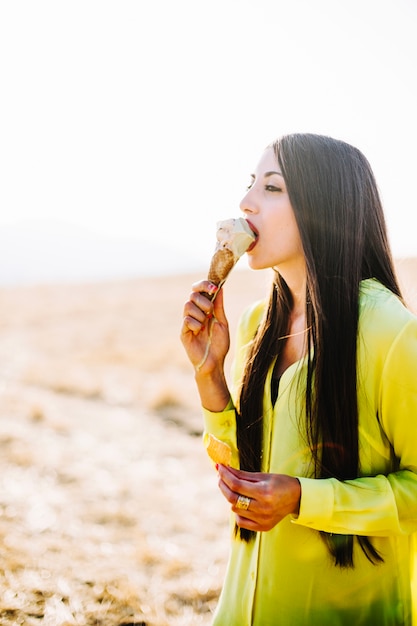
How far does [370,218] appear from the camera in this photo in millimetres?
2121

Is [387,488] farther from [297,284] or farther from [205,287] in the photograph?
[205,287]

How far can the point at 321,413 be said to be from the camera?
194 cm

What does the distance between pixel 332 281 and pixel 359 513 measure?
0.77 m

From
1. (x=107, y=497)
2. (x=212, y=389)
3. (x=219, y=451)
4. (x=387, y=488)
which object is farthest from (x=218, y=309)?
(x=107, y=497)

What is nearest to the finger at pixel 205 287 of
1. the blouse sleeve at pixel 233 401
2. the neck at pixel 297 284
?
the neck at pixel 297 284

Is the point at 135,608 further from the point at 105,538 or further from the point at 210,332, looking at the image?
the point at 210,332

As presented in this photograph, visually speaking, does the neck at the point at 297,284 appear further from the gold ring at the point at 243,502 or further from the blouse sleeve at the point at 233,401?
the gold ring at the point at 243,502

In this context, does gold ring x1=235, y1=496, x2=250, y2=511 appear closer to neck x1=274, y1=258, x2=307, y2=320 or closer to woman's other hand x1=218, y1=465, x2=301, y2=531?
woman's other hand x1=218, y1=465, x2=301, y2=531

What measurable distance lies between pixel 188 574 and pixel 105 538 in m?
0.82

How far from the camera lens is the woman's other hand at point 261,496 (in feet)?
5.63

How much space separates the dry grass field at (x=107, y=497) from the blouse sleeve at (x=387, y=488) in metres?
0.51

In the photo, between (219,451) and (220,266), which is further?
(220,266)

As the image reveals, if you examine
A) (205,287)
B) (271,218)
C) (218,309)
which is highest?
(271,218)

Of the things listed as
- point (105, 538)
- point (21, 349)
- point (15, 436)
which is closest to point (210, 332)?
point (105, 538)
